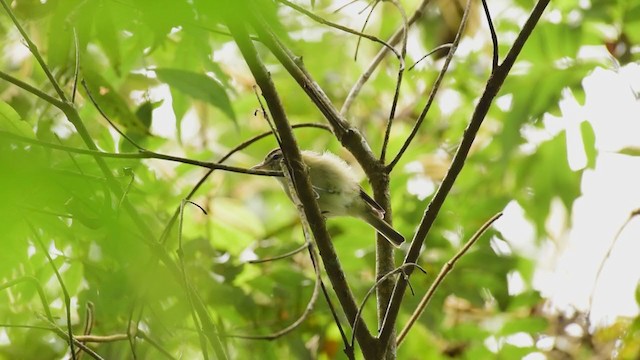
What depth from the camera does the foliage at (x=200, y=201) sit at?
1.47m

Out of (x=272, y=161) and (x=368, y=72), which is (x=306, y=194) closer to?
(x=368, y=72)

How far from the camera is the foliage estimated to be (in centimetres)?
147

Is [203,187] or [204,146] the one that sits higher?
[204,146]

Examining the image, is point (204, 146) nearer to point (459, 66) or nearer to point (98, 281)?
point (459, 66)

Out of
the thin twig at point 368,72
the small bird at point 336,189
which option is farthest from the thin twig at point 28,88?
the small bird at point 336,189

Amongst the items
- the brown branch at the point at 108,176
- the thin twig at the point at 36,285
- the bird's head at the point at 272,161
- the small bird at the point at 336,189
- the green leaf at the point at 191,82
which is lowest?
the thin twig at the point at 36,285

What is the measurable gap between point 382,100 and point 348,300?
3.60m

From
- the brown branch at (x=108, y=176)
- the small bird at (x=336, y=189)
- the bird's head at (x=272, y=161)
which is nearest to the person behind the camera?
the brown branch at (x=108, y=176)

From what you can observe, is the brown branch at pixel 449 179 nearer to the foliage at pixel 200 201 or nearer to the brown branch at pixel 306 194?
the brown branch at pixel 306 194

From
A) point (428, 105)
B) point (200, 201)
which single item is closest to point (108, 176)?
point (428, 105)

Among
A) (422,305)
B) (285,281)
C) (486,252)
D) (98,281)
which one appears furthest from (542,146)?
(98,281)

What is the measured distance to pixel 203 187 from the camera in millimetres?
2670

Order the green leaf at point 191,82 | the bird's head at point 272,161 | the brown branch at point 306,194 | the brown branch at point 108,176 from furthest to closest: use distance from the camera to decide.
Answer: the bird's head at point 272,161 → the green leaf at point 191,82 → the brown branch at point 108,176 → the brown branch at point 306,194

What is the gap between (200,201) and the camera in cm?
359
